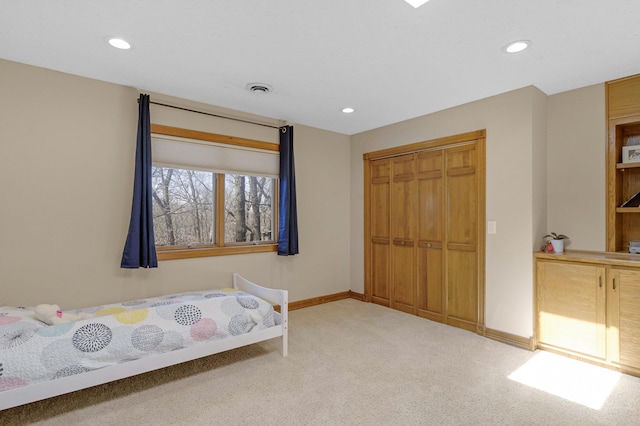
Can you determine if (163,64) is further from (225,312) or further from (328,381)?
(328,381)

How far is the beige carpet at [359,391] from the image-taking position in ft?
6.64

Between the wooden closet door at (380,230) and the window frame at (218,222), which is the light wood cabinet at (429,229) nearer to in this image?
the wooden closet door at (380,230)

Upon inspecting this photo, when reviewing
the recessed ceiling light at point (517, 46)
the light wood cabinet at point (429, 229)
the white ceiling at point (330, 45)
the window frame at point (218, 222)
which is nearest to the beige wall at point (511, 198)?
the light wood cabinet at point (429, 229)

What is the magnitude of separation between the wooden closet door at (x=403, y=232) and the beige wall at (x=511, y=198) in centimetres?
90

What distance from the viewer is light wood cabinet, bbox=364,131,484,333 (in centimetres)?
352

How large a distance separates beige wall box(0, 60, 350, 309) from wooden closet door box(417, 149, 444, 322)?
2394 mm

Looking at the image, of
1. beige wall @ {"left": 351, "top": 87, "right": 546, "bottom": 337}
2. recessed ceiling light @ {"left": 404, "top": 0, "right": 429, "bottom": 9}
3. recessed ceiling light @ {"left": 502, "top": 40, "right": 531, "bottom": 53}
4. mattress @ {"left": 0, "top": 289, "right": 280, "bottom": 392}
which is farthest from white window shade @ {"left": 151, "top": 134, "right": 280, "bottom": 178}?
recessed ceiling light @ {"left": 502, "top": 40, "right": 531, "bottom": 53}

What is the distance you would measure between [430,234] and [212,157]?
2698 mm

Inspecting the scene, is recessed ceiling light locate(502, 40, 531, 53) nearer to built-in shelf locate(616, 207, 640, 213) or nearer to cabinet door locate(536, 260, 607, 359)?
built-in shelf locate(616, 207, 640, 213)

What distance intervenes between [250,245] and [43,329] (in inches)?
84.0

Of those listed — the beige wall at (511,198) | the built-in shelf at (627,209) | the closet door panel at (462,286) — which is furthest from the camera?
the closet door panel at (462,286)

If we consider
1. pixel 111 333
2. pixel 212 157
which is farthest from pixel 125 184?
pixel 111 333

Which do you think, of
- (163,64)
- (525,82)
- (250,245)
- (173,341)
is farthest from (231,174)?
(525,82)

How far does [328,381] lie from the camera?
8.11ft
